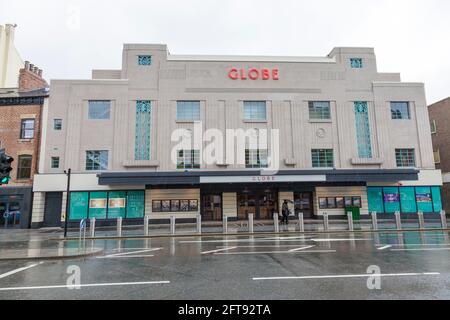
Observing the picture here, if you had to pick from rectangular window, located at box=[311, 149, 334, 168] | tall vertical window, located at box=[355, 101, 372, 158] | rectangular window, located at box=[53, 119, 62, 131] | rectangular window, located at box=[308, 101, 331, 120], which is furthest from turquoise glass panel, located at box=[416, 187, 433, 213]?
rectangular window, located at box=[53, 119, 62, 131]

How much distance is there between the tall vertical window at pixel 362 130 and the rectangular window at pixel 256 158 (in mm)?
8605

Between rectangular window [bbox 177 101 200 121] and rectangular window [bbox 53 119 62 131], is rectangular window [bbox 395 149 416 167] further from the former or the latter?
rectangular window [bbox 53 119 62 131]

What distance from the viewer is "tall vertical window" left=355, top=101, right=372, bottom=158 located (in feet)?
81.4

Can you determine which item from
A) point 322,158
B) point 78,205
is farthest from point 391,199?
point 78,205

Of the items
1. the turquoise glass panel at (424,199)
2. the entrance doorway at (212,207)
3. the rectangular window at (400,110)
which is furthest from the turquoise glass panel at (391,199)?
the entrance doorway at (212,207)

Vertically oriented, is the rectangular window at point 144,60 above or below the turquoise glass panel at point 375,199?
above

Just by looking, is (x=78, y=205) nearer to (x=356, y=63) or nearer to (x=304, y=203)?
(x=304, y=203)

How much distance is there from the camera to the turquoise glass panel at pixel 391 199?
2422 cm

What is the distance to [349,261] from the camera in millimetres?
8570

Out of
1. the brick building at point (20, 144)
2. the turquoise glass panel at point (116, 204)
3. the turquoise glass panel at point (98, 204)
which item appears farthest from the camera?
the turquoise glass panel at point (116, 204)

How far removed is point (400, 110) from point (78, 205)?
1163 inches

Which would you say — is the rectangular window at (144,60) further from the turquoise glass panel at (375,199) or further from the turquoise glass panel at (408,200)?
the turquoise glass panel at (408,200)

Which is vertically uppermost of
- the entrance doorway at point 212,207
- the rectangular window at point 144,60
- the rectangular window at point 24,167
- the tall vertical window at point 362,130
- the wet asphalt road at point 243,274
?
the rectangular window at point 144,60
